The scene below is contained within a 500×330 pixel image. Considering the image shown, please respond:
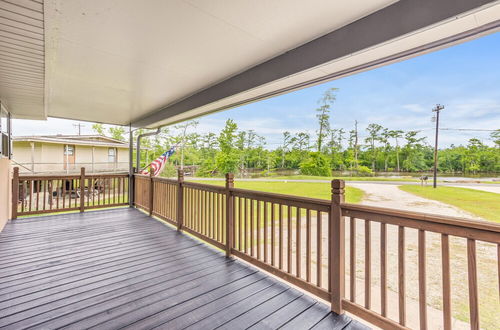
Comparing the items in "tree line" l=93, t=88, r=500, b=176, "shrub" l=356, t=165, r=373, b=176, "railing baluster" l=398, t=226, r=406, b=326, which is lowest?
"railing baluster" l=398, t=226, r=406, b=326

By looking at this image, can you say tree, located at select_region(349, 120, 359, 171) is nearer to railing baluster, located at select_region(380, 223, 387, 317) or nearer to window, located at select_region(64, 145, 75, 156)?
railing baluster, located at select_region(380, 223, 387, 317)

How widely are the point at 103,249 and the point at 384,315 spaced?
340 cm

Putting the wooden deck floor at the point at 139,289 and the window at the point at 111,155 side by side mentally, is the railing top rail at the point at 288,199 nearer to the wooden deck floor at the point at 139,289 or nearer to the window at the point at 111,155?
the wooden deck floor at the point at 139,289

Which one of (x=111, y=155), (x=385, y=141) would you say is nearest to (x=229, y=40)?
(x=385, y=141)

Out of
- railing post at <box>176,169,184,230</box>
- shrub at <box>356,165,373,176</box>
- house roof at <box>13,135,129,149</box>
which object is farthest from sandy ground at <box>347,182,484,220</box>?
house roof at <box>13,135,129,149</box>

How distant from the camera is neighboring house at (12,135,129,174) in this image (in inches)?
479

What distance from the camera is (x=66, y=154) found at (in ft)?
44.3

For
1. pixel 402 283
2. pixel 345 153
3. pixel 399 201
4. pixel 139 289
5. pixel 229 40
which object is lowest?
pixel 139 289

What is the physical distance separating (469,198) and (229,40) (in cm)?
254

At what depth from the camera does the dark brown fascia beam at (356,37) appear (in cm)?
153

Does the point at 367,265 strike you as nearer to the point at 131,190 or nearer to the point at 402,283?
the point at 402,283

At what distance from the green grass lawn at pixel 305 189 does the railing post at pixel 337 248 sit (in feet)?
1.59

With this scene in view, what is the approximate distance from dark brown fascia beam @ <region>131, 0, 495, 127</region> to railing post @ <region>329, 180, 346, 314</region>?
114cm

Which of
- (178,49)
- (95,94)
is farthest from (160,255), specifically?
(95,94)
